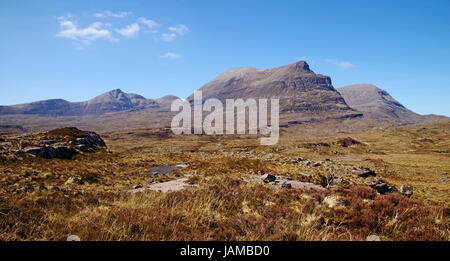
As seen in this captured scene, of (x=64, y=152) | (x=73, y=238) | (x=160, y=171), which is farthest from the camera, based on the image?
(x=64, y=152)

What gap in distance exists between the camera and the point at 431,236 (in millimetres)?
4906

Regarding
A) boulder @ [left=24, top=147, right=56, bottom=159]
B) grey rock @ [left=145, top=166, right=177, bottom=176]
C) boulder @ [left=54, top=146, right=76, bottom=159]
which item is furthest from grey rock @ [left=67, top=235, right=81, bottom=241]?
boulder @ [left=54, top=146, right=76, bottom=159]

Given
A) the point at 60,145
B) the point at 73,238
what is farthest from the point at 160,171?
the point at 73,238

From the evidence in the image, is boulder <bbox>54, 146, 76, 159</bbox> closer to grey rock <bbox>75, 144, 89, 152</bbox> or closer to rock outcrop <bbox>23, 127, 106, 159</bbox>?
rock outcrop <bbox>23, 127, 106, 159</bbox>

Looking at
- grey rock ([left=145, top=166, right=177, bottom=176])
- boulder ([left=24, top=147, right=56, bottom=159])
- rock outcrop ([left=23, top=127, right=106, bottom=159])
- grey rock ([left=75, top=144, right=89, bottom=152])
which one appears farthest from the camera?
grey rock ([left=75, top=144, right=89, bottom=152])

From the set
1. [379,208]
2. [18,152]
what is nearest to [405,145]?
[379,208]

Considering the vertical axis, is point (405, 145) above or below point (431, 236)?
below

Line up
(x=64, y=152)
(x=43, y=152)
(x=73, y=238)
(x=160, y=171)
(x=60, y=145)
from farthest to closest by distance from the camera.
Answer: (x=60, y=145), (x=64, y=152), (x=160, y=171), (x=43, y=152), (x=73, y=238)

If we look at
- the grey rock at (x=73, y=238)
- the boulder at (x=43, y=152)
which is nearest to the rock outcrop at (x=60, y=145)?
the boulder at (x=43, y=152)

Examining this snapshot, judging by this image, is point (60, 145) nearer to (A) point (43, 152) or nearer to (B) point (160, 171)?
(A) point (43, 152)
